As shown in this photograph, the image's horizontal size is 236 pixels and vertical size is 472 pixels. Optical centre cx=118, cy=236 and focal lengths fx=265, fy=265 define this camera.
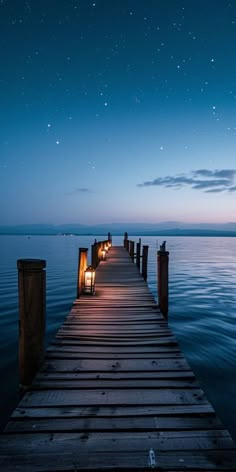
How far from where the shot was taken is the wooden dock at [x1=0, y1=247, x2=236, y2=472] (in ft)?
Result: 6.87

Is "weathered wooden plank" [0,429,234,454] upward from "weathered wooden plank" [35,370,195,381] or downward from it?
upward

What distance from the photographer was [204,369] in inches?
275

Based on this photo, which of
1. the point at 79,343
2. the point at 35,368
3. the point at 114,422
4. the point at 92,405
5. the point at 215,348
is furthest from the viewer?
the point at 215,348

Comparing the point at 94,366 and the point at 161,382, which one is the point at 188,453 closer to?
the point at 161,382

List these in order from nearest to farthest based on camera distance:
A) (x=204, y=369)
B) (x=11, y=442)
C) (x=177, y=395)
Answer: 1. (x=11, y=442)
2. (x=177, y=395)
3. (x=204, y=369)

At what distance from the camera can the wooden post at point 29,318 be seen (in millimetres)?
3445

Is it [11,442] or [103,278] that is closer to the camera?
[11,442]

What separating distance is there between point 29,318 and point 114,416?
158 centimetres

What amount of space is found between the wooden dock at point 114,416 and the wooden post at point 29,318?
220 millimetres

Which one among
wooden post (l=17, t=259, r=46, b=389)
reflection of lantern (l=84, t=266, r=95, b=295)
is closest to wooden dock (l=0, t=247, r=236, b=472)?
wooden post (l=17, t=259, r=46, b=389)

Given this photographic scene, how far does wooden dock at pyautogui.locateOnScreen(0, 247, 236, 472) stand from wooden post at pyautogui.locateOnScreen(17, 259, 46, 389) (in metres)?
0.22

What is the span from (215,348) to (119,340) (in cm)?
493

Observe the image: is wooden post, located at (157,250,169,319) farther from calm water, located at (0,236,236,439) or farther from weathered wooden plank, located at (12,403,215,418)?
weathered wooden plank, located at (12,403,215,418)

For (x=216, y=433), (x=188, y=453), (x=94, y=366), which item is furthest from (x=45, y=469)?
(x=94, y=366)
